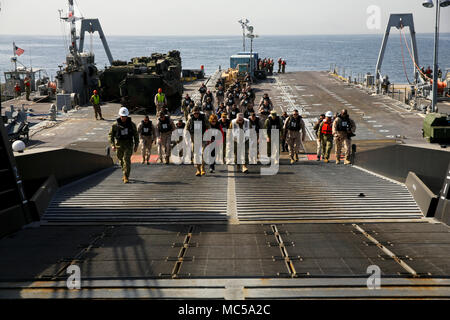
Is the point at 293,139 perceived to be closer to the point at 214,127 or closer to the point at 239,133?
the point at 239,133

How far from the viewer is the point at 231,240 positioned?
303 inches

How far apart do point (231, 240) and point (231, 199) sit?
289 cm

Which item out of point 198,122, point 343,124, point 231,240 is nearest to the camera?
point 231,240

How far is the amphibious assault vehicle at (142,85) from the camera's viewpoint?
31078mm

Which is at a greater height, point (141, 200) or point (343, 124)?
point (343, 124)

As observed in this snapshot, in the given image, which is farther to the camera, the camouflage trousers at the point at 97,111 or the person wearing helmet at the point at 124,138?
the camouflage trousers at the point at 97,111

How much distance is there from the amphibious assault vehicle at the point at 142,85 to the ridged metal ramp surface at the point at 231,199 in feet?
59.4

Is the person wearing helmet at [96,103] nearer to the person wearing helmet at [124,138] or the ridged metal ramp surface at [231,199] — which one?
the ridged metal ramp surface at [231,199]

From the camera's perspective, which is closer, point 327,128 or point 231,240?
point 231,240

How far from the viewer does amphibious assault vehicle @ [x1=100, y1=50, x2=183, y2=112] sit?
31.1 metres

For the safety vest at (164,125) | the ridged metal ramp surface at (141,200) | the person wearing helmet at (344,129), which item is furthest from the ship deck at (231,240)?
the safety vest at (164,125)

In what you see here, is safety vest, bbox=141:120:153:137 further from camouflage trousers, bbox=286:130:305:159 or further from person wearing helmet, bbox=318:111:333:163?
person wearing helmet, bbox=318:111:333:163

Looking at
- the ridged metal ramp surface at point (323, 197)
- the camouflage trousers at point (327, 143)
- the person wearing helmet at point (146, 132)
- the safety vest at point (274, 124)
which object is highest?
the safety vest at point (274, 124)

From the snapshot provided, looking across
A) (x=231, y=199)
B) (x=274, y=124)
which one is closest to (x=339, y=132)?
(x=274, y=124)
